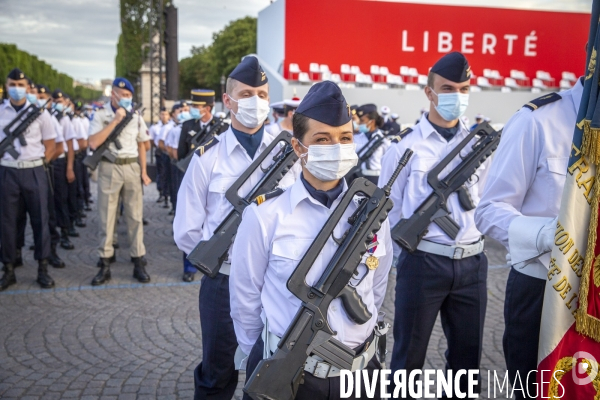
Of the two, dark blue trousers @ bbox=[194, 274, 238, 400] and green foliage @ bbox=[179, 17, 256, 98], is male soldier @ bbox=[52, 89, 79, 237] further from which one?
green foliage @ bbox=[179, 17, 256, 98]

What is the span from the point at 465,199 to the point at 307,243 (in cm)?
169

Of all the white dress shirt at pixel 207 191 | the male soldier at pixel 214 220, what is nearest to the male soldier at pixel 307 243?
the male soldier at pixel 214 220

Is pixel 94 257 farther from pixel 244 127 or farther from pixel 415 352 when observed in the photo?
pixel 415 352

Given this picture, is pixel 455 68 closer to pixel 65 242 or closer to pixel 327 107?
pixel 327 107

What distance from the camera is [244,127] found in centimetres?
351

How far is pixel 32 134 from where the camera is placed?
6539mm

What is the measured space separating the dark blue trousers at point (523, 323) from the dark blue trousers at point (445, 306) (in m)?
0.85

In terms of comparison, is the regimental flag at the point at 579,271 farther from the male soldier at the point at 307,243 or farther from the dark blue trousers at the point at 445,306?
the dark blue trousers at the point at 445,306

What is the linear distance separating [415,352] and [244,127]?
1.77 m

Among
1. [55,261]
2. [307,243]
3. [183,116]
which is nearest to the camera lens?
[307,243]

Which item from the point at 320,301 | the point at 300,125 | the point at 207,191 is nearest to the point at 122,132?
the point at 207,191

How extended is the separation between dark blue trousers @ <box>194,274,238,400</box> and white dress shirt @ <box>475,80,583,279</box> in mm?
1549

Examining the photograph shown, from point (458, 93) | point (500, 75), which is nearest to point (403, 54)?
point (500, 75)

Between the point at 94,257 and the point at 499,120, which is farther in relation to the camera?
the point at 499,120
